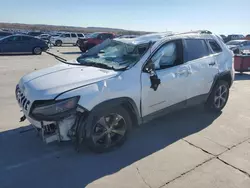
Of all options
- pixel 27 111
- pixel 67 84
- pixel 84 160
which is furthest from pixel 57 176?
pixel 67 84

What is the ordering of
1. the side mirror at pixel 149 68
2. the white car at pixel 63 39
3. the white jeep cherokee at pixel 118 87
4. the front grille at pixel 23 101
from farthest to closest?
the white car at pixel 63 39
the side mirror at pixel 149 68
the front grille at pixel 23 101
the white jeep cherokee at pixel 118 87

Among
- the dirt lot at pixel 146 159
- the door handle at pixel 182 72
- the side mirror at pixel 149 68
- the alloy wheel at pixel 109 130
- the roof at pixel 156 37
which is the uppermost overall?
the roof at pixel 156 37

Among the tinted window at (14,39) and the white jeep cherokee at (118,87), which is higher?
the tinted window at (14,39)

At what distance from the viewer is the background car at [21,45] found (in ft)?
58.9

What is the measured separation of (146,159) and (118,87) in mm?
1113

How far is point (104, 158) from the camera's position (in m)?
3.50

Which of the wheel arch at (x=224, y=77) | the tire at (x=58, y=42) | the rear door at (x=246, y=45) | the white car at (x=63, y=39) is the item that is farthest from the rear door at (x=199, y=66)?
the tire at (x=58, y=42)

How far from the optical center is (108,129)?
3.57 m

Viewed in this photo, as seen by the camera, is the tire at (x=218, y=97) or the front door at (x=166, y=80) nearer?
the front door at (x=166, y=80)

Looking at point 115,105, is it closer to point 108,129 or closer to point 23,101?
point 108,129

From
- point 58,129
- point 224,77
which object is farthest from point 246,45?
point 58,129

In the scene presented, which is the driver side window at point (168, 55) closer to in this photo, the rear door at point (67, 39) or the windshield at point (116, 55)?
the windshield at point (116, 55)

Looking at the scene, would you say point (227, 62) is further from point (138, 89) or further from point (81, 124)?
point (81, 124)

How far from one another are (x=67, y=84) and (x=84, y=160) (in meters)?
1.10
